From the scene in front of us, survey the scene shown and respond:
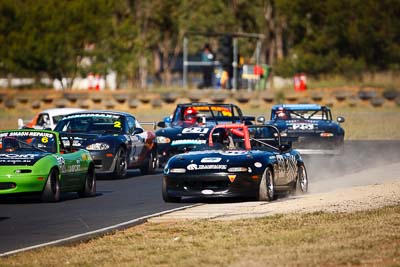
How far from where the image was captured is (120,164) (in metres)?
23.0

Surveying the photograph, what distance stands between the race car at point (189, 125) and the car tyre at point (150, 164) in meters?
0.63

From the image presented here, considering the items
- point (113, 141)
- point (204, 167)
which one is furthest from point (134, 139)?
point (204, 167)

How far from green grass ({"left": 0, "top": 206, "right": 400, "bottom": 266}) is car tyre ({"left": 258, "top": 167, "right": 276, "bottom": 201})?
2.80m

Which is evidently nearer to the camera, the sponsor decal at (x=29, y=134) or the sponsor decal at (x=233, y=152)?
the sponsor decal at (x=233, y=152)

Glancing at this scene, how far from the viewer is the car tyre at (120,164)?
22.7 metres

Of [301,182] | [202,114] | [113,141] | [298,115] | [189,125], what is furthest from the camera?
[298,115]

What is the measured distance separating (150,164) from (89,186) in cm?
603

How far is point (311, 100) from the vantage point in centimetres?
5125

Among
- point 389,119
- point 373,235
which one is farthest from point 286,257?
point 389,119

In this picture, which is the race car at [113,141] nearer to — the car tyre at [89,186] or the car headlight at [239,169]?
the car tyre at [89,186]

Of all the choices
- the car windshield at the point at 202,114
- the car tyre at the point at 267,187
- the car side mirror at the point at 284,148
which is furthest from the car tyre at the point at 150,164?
the car tyre at the point at 267,187

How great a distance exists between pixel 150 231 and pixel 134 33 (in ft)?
193

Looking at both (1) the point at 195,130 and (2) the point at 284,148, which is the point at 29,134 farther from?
(1) the point at 195,130

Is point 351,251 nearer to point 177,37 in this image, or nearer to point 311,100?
point 311,100
